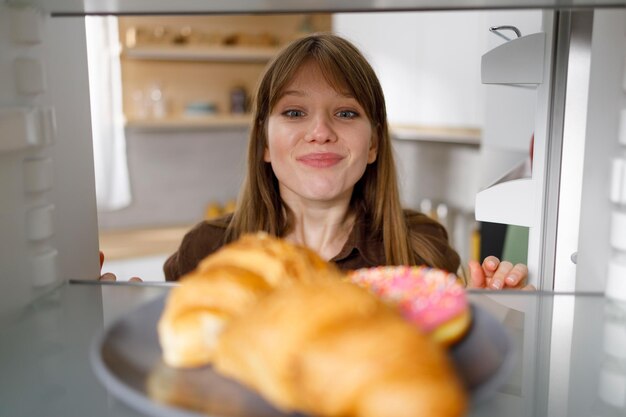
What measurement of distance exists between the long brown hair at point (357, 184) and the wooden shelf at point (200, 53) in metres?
1.73

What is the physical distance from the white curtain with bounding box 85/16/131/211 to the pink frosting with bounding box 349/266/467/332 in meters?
2.30

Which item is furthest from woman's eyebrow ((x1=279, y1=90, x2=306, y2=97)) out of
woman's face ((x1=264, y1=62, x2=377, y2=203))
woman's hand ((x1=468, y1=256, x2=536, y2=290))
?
woman's hand ((x1=468, y1=256, x2=536, y2=290))

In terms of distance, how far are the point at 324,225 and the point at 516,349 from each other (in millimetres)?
591

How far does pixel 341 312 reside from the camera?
260 millimetres

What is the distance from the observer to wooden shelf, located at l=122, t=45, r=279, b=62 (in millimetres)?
2617

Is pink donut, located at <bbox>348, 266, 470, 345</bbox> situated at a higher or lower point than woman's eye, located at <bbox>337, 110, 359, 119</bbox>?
lower

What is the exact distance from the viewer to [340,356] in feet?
0.80

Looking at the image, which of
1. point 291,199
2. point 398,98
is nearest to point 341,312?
point 291,199

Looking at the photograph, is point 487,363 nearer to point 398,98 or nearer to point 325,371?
point 325,371

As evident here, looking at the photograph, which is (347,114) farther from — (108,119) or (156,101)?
(156,101)

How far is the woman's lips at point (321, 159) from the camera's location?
85cm

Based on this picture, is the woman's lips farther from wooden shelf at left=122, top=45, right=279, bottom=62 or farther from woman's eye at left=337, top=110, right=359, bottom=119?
wooden shelf at left=122, top=45, right=279, bottom=62

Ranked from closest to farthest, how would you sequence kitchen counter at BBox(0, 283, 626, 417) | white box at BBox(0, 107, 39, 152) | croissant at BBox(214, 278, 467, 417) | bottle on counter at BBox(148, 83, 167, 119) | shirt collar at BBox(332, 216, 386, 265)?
croissant at BBox(214, 278, 467, 417) < kitchen counter at BBox(0, 283, 626, 417) < white box at BBox(0, 107, 39, 152) < shirt collar at BBox(332, 216, 386, 265) < bottle on counter at BBox(148, 83, 167, 119)

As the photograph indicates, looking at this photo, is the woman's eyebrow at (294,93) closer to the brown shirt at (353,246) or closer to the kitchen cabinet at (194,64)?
the brown shirt at (353,246)
